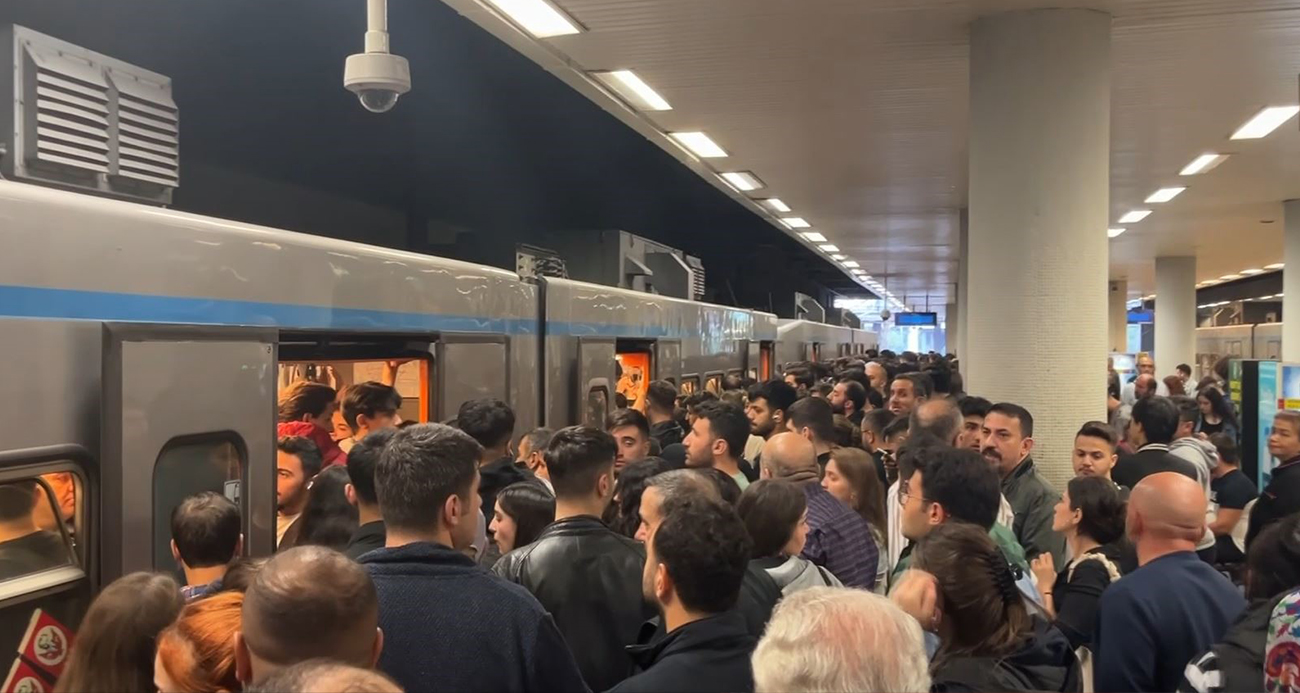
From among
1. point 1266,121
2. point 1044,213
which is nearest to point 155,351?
point 1044,213

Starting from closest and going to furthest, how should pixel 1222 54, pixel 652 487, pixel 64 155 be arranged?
pixel 652 487
pixel 64 155
pixel 1222 54

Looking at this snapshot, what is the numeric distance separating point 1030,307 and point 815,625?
5.51 meters

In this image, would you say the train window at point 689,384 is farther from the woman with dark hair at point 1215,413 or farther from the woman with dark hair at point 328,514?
the woman with dark hair at point 328,514

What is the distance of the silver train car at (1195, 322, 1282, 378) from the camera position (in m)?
17.8

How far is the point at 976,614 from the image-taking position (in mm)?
2705

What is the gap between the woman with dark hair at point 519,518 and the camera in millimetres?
4234

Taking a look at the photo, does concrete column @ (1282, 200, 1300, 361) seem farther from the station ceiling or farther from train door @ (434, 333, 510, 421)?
train door @ (434, 333, 510, 421)

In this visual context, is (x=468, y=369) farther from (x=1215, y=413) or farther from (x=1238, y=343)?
(x=1238, y=343)

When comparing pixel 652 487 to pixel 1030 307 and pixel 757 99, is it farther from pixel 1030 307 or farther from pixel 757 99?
pixel 757 99

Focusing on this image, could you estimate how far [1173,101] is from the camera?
8.79 metres

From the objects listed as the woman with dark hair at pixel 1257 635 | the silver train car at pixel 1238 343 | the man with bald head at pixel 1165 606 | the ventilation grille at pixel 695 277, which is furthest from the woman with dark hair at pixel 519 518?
the silver train car at pixel 1238 343

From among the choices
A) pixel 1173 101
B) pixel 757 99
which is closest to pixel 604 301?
pixel 757 99

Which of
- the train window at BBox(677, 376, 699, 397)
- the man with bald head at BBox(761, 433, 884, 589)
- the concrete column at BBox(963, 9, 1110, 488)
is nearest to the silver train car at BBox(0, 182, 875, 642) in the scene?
the man with bald head at BBox(761, 433, 884, 589)

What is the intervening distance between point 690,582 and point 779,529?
993 millimetres
